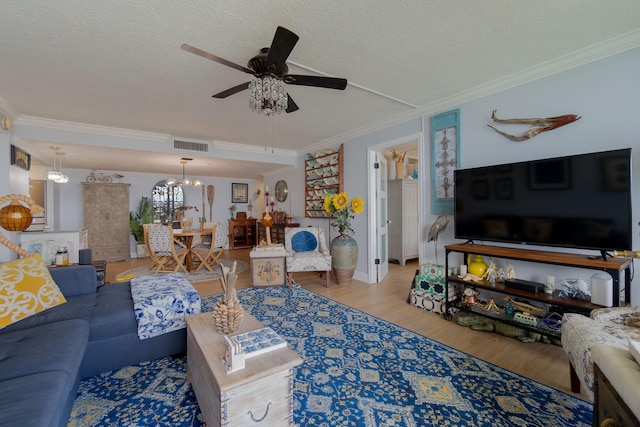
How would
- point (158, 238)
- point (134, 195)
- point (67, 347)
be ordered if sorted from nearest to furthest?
1. point (67, 347)
2. point (158, 238)
3. point (134, 195)

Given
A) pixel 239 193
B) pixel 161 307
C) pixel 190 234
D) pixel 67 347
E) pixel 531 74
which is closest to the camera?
pixel 67 347

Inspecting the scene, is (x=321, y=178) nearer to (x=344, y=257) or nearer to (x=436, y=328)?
(x=344, y=257)

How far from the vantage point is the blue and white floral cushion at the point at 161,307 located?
1956 mm

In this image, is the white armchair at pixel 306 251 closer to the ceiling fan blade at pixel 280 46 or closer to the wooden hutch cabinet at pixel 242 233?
the ceiling fan blade at pixel 280 46

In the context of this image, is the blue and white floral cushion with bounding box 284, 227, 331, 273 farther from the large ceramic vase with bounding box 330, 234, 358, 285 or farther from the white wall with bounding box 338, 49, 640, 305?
the white wall with bounding box 338, 49, 640, 305

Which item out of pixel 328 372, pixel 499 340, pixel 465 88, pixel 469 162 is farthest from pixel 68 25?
pixel 499 340

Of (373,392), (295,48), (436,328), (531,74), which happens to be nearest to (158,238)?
(295,48)

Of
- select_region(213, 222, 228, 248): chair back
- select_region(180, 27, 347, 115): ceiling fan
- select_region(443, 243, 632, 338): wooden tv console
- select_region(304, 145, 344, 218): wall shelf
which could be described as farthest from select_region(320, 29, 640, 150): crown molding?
select_region(213, 222, 228, 248): chair back

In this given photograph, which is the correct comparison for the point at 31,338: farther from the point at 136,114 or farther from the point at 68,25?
the point at 136,114

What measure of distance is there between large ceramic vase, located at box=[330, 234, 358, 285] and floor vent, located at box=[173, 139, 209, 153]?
2802 millimetres

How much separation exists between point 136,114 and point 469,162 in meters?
4.00

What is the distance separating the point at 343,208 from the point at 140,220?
212 inches

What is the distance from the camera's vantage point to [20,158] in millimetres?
3482

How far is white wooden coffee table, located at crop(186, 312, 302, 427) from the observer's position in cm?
113
